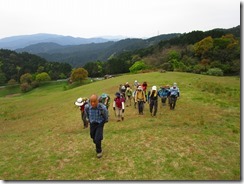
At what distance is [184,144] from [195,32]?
309 feet

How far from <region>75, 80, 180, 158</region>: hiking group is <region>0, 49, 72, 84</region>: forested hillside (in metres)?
97.0

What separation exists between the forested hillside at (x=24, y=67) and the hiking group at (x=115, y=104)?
318 feet

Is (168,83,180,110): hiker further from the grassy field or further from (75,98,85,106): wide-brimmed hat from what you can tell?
(75,98,85,106): wide-brimmed hat

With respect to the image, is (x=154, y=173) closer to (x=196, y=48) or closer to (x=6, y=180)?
(x=6, y=180)

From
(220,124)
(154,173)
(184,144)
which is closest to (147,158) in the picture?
(154,173)

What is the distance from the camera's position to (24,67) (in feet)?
388

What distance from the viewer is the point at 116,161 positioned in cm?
859

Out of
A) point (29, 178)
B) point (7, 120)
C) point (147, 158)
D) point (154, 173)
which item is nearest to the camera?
point (154, 173)

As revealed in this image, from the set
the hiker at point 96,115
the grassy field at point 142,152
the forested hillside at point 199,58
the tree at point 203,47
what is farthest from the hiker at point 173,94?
the tree at point 203,47

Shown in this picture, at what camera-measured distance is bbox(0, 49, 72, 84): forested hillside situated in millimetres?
109062

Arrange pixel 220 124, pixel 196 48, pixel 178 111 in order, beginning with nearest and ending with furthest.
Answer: pixel 220 124, pixel 178 111, pixel 196 48

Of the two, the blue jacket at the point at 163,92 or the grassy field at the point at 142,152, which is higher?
the blue jacket at the point at 163,92

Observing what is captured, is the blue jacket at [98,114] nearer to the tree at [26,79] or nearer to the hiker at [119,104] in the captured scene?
the hiker at [119,104]

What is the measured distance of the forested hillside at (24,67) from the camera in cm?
10906
